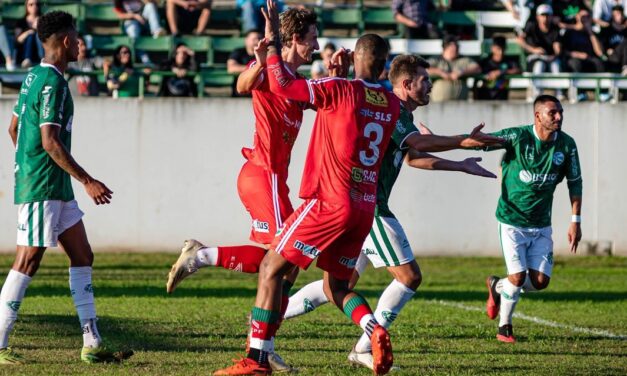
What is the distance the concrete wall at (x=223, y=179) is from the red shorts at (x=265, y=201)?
10979 millimetres

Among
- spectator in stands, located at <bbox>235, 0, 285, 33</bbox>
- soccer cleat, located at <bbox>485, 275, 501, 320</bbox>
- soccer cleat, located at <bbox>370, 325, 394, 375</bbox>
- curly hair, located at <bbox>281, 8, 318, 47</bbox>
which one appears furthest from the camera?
spectator in stands, located at <bbox>235, 0, 285, 33</bbox>

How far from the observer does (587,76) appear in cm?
1952

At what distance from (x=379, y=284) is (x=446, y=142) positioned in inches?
305

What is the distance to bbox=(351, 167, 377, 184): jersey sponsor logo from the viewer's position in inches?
282

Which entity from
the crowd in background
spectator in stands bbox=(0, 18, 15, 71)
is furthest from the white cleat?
spectator in stands bbox=(0, 18, 15, 71)

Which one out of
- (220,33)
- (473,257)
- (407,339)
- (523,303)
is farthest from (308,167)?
(220,33)

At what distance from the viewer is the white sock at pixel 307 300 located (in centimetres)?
870

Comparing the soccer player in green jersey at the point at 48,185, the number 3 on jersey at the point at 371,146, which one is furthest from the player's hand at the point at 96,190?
the number 3 on jersey at the point at 371,146

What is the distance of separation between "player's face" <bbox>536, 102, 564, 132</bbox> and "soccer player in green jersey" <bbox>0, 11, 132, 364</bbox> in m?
4.38

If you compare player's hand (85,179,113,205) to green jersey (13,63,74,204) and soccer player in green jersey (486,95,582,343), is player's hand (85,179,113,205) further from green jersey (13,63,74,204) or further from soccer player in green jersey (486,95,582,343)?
soccer player in green jersey (486,95,582,343)

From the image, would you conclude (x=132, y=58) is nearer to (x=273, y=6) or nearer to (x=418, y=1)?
(x=418, y=1)

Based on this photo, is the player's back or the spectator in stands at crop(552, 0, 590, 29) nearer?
the player's back

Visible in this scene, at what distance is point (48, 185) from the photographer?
7.89 m

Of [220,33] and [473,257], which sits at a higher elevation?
[220,33]
